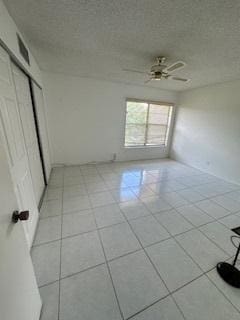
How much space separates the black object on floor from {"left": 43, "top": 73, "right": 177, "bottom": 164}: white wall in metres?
3.59

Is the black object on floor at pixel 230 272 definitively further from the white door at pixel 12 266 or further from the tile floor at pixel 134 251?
the white door at pixel 12 266

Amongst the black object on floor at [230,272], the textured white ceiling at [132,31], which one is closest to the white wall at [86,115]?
the textured white ceiling at [132,31]

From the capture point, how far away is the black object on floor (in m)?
1.34

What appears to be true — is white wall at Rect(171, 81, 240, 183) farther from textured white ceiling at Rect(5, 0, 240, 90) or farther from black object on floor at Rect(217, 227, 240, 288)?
black object on floor at Rect(217, 227, 240, 288)

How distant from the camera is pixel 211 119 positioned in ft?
12.6

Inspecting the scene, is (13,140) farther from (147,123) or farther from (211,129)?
(211,129)

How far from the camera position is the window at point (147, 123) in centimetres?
452

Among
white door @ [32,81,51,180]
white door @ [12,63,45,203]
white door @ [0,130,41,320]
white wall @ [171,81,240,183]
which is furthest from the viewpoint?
white wall @ [171,81,240,183]

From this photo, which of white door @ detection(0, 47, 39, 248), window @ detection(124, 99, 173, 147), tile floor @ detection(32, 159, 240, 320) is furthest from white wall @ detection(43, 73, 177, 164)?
white door @ detection(0, 47, 39, 248)

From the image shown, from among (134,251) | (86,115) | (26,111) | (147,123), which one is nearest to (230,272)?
(134,251)

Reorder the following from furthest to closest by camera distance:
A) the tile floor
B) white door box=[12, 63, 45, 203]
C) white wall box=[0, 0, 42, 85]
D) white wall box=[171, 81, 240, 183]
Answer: white wall box=[171, 81, 240, 183], white door box=[12, 63, 45, 203], white wall box=[0, 0, 42, 85], the tile floor

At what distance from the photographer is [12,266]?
754mm

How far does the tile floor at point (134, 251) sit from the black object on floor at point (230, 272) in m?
0.06

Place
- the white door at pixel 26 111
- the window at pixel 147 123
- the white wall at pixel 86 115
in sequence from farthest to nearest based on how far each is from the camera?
1. the window at pixel 147 123
2. the white wall at pixel 86 115
3. the white door at pixel 26 111
